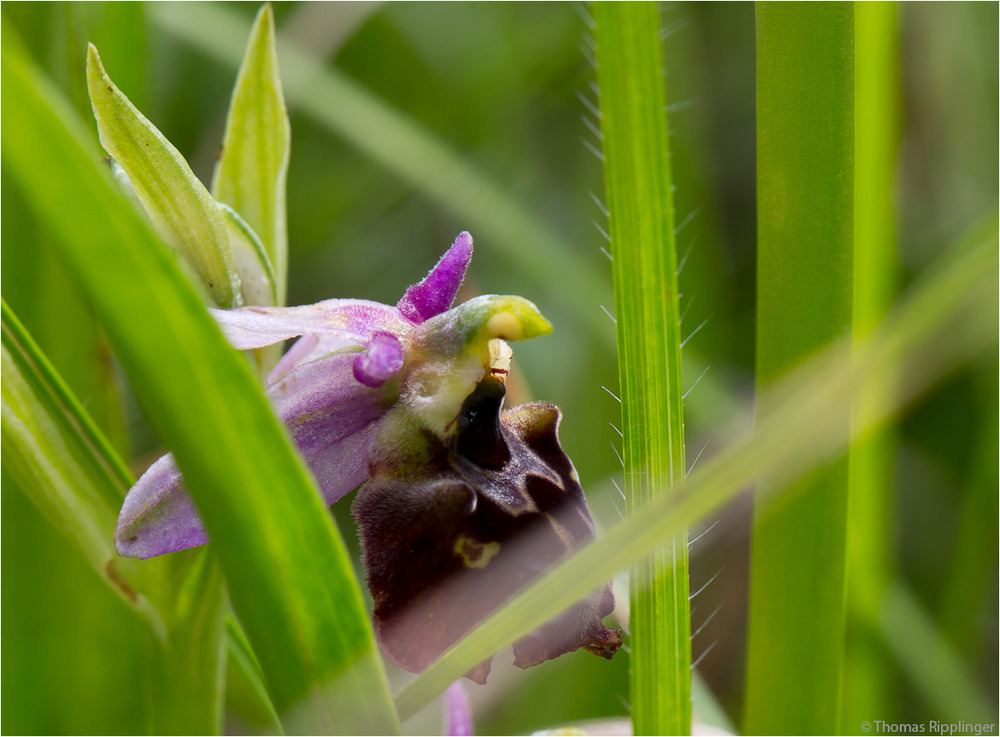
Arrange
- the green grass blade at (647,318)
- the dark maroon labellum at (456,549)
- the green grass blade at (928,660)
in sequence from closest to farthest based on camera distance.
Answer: the green grass blade at (647,318)
the dark maroon labellum at (456,549)
the green grass blade at (928,660)

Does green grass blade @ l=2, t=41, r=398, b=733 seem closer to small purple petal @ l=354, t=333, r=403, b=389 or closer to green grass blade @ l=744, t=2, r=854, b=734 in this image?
small purple petal @ l=354, t=333, r=403, b=389

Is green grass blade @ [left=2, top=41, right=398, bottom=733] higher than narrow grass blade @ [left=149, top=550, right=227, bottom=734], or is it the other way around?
green grass blade @ [left=2, top=41, right=398, bottom=733]

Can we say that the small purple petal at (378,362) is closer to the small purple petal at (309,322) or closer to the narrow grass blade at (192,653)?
the small purple petal at (309,322)

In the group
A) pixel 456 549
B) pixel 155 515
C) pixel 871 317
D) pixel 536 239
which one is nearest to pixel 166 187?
pixel 155 515

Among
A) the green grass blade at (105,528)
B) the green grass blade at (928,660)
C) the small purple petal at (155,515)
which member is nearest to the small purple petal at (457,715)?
the green grass blade at (105,528)

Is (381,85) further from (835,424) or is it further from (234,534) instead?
(234,534)

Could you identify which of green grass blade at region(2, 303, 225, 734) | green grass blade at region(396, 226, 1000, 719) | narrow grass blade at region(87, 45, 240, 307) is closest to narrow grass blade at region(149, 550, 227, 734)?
green grass blade at region(2, 303, 225, 734)
